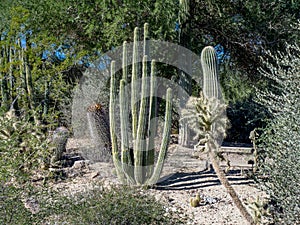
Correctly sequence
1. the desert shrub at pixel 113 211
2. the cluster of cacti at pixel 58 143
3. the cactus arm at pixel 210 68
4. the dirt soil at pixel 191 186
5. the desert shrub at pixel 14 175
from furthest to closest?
1. the cluster of cacti at pixel 58 143
2. the cactus arm at pixel 210 68
3. the dirt soil at pixel 191 186
4. the desert shrub at pixel 14 175
5. the desert shrub at pixel 113 211

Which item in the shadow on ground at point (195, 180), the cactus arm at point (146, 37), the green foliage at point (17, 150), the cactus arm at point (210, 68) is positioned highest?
the cactus arm at point (146, 37)

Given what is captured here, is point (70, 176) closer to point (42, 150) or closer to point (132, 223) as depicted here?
point (42, 150)

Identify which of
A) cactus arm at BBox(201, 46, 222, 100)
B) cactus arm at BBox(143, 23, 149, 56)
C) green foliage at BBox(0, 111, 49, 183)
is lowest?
green foliage at BBox(0, 111, 49, 183)

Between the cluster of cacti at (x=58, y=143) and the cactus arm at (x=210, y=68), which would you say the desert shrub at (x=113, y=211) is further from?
the cluster of cacti at (x=58, y=143)

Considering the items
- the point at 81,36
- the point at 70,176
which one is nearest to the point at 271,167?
the point at 70,176

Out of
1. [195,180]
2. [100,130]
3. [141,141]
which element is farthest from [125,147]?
[100,130]

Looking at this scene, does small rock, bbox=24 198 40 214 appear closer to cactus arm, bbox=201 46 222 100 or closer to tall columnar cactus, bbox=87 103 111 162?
cactus arm, bbox=201 46 222 100

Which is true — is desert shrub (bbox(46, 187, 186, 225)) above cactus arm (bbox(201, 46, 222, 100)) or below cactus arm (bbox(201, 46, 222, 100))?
below

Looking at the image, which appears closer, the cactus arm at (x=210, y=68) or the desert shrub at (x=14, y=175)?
the desert shrub at (x=14, y=175)

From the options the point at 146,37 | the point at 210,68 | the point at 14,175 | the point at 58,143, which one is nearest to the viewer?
the point at 14,175

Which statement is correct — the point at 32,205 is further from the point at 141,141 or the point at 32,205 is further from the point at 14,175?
the point at 141,141

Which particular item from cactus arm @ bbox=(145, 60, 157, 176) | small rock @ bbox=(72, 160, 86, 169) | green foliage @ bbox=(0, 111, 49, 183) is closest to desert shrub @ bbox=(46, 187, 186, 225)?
green foliage @ bbox=(0, 111, 49, 183)

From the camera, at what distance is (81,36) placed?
8391 millimetres

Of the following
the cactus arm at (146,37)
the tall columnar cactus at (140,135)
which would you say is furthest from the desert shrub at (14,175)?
the cactus arm at (146,37)
